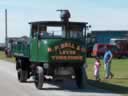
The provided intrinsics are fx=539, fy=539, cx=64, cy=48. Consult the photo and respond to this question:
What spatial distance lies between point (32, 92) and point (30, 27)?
412 centimetres

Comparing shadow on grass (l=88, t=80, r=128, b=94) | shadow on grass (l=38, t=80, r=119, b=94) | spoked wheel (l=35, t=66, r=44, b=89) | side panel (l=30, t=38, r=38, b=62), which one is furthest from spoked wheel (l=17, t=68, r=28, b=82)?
spoked wheel (l=35, t=66, r=44, b=89)

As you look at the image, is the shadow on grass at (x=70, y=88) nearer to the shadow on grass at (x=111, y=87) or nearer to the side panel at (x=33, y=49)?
the shadow on grass at (x=111, y=87)

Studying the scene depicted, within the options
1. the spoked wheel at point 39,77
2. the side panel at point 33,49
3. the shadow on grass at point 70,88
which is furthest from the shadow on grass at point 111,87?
the side panel at point 33,49

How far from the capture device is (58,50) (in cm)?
2238

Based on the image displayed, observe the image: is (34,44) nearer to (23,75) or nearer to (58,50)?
(58,50)

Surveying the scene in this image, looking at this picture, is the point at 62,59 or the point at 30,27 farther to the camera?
the point at 30,27

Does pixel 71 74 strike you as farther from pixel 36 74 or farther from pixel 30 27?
pixel 30 27

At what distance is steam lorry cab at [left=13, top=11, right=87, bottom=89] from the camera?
73.5 feet

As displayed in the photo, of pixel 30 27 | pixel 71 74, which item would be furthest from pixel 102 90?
pixel 30 27

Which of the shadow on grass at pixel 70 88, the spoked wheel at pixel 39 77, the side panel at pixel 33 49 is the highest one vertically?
the side panel at pixel 33 49

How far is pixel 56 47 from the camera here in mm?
22312

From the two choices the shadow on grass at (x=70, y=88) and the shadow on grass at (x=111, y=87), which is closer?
the shadow on grass at (x=111, y=87)

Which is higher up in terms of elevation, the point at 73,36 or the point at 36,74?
the point at 73,36

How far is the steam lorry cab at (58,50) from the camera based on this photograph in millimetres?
22391
